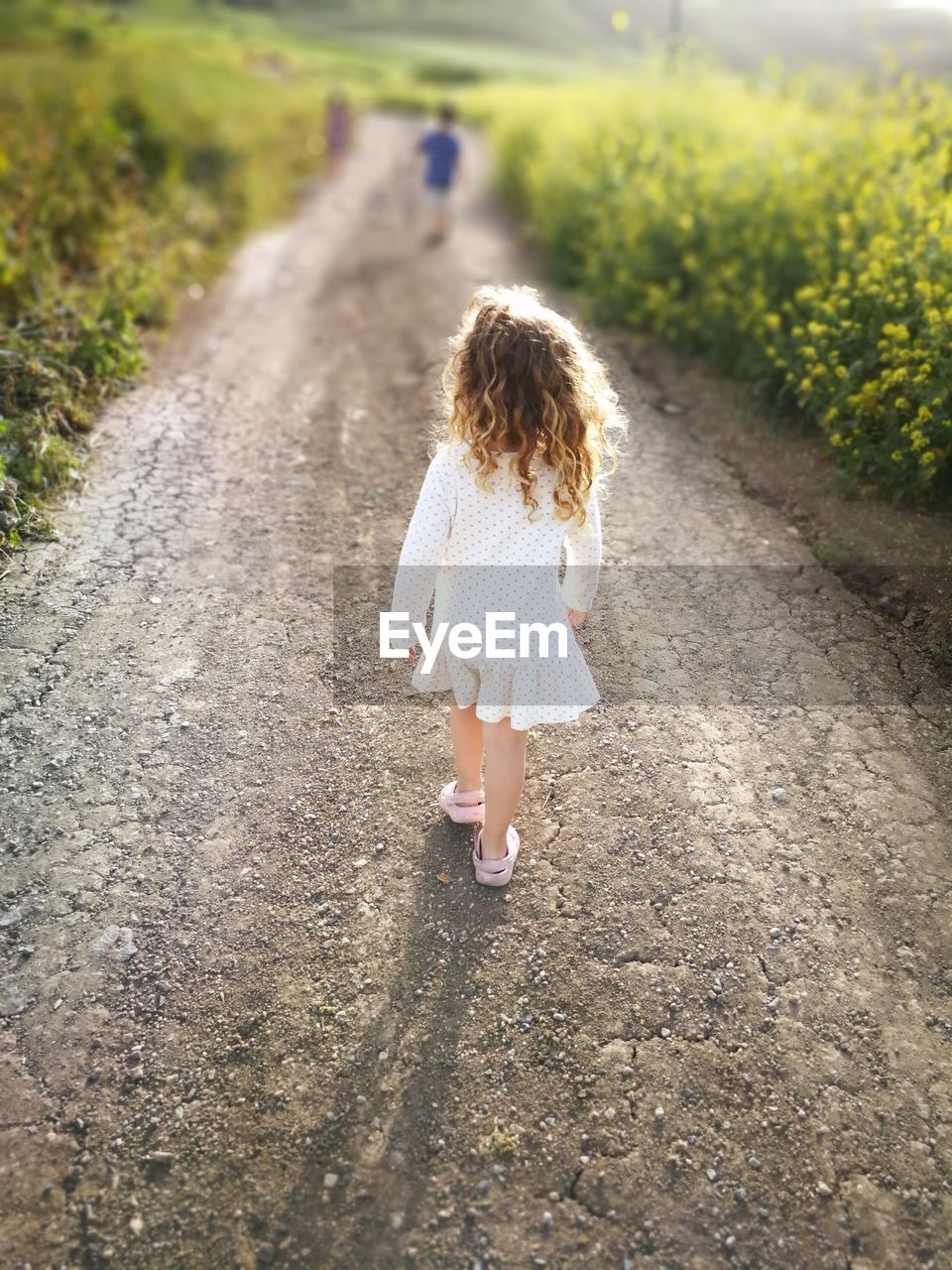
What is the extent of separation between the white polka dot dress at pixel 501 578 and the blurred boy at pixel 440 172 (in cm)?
922

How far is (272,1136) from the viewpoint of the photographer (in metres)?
2.43

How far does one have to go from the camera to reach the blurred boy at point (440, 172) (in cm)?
1093

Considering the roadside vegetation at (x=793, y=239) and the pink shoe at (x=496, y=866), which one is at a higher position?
the roadside vegetation at (x=793, y=239)

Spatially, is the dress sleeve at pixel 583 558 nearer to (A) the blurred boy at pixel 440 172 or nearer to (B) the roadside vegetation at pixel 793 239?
(B) the roadside vegetation at pixel 793 239

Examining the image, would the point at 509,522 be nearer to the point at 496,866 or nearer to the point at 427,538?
the point at 427,538

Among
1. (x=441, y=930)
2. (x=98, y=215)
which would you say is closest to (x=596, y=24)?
(x=98, y=215)

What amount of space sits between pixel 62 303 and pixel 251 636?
362cm

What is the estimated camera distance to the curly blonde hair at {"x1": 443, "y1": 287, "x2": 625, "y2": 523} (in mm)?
2469

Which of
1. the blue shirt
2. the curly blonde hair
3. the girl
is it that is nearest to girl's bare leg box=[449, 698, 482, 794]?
the girl

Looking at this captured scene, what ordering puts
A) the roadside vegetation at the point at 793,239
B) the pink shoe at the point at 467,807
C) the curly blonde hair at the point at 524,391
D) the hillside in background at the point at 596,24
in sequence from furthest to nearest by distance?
the hillside in background at the point at 596,24 → the roadside vegetation at the point at 793,239 → the pink shoe at the point at 467,807 → the curly blonde hair at the point at 524,391

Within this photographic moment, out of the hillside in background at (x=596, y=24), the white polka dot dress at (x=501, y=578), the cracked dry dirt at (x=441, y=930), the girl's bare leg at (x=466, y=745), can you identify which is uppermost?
the hillside in background at (x=596, y=24)

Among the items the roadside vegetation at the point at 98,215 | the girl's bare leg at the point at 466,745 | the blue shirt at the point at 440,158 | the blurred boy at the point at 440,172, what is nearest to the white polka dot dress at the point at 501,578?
the girl's bare leg at the point at 466,745

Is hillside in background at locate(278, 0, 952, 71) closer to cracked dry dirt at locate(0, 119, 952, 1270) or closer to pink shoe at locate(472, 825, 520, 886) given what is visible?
cracked dry dirt at locate(0, 119, 952, 1270)

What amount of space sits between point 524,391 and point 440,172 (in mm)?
9873
